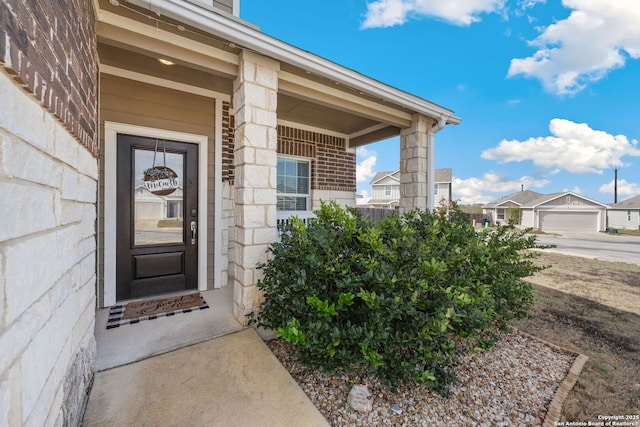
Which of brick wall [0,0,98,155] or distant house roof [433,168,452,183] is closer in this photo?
brick wall [0,0,98,155]

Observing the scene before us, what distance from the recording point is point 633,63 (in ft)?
40.2

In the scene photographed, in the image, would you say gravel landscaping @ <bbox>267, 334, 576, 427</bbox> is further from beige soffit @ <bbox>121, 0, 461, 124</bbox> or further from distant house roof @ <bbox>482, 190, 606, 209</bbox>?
distant house roof @ <bbox>482, 190, 606, 209</bbox>

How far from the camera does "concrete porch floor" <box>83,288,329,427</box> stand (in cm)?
163

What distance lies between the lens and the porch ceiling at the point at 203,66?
7.35ft

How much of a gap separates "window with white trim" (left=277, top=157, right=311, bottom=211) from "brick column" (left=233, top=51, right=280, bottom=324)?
2.39 metres

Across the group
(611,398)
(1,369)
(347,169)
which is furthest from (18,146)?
(347,169)

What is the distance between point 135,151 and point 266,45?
2.16 m

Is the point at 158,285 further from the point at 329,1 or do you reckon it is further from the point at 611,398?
the point at 329,1

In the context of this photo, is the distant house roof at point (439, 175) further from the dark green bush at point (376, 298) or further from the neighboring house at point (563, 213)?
the dark green bush at point (376, 298)

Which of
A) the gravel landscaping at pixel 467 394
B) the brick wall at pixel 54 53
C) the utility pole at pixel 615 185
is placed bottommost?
the gravel landscaping at pixel 467 394

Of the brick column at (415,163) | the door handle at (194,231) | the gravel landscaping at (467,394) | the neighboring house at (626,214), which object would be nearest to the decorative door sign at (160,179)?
the door handle at (194,231)

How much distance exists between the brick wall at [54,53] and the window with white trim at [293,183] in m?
3.33

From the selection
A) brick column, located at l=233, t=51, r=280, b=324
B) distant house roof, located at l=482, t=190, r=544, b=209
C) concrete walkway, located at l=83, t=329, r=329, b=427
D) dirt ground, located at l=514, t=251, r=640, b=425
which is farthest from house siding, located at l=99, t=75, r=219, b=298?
distant house roof, located at l=482, t=190, r=544, b=209

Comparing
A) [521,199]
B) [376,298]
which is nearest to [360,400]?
[376,298]
